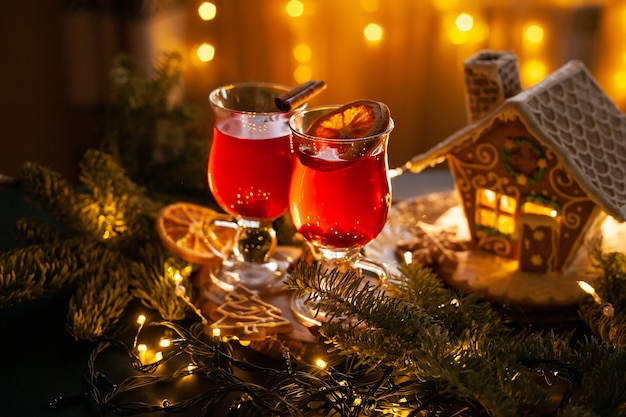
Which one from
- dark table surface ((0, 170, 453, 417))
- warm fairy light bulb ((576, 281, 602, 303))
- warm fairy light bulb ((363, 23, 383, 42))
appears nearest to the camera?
dark table surface ((0, 170, 453, 417))

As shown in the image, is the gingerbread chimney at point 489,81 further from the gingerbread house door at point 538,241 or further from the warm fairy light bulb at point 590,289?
the warm fairy light bulb at point 590,289

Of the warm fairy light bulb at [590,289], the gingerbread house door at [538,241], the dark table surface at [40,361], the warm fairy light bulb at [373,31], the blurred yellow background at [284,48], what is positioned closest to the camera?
the dark table surface at [40,361]

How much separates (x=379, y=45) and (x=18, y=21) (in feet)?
3.62

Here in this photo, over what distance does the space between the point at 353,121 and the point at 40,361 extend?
588mm

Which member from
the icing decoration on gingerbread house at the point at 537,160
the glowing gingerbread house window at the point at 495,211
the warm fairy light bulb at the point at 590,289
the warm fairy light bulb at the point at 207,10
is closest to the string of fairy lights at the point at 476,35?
the warm fairy light bulb at the point at 207,10

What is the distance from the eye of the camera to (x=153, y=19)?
2359 millimetres

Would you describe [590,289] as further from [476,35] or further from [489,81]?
[476,35]

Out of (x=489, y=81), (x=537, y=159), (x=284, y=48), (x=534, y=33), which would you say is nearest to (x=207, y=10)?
(x=284, y=48)

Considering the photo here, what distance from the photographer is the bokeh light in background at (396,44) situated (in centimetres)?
237

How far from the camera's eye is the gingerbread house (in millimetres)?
1262

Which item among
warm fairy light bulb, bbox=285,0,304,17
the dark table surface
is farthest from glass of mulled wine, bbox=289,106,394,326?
warm fairy light bulb, bbox=285,0,304,17

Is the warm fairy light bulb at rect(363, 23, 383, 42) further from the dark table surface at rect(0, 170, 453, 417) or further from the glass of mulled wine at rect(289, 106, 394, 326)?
the dark table surface at rect(0, 170, 453, 417)

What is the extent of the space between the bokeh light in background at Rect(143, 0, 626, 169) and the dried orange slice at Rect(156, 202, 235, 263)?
1112 mm

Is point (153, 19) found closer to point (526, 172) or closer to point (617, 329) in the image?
point (526, 172)
